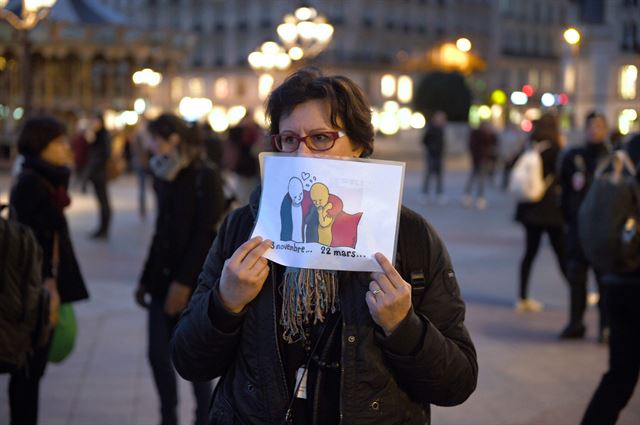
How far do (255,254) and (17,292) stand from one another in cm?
211

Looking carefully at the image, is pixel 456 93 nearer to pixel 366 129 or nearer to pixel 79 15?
pixel 79 15

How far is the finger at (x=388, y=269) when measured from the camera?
2.69m

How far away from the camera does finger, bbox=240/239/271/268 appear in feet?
9.03

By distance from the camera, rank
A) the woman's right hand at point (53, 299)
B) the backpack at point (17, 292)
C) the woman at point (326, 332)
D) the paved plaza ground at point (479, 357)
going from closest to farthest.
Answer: the woman at point (326, 332), the backpack at point (17, 292), the woman's right hand at point (53, 299), the paved plaza ground at point (479, 357)

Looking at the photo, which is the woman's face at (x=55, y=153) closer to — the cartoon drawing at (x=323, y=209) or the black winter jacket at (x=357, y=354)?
the black winter jacket at (x=357, y=354)

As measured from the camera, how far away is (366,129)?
2969 millimetres

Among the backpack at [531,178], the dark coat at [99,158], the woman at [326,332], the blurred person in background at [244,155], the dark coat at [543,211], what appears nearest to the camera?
the woman at [326,332]

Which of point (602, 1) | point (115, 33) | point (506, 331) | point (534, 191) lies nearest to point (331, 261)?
point (602, 1)

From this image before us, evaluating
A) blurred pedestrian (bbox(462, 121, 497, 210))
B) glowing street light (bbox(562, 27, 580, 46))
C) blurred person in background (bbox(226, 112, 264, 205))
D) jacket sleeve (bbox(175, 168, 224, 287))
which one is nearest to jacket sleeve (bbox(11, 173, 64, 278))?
jacket sleeve (bbox(175, 168, 224, 287))

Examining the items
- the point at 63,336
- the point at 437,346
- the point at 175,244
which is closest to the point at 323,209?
the point at 437,346

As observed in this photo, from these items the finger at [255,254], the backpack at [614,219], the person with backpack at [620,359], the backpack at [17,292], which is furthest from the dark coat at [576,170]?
the finger at [255,254]

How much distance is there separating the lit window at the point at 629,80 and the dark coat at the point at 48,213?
145 inches

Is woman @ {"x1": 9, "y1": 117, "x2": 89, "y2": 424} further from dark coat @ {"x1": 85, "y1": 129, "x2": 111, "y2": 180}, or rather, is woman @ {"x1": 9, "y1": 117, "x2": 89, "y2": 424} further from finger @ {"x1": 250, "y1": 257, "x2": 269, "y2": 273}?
dark coat @ {"x1": 85, "y1": 129, "x2": 111, "y2": 180}

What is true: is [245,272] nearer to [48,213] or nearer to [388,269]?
[388,269]
